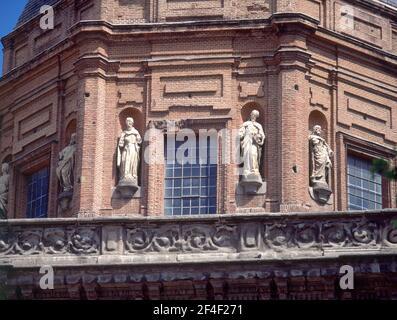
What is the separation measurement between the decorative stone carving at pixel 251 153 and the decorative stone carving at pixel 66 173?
430 cm

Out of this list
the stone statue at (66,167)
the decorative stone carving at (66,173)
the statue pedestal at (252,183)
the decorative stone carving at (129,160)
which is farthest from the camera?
the stone statue at (66,167)

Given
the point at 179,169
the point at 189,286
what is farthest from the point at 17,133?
the point at 189,286

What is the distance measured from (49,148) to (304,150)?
6795mm

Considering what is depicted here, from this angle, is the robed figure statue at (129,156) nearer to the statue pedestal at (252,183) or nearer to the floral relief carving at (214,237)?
the statue pedestal at (252,183)

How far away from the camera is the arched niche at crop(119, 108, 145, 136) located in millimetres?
46312

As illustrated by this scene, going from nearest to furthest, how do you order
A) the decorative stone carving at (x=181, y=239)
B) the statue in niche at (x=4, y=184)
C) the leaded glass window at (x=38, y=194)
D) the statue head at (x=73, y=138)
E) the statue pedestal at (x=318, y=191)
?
1. the decorative stone carving at (x=181, y=239)
2. the statue pedestal at (x=318, y=191)
3. the statue head at (x=73, y=138)
4. the leaded glass window at (x=38, y=194)
5. the statue in niche at (x=4, y=184)

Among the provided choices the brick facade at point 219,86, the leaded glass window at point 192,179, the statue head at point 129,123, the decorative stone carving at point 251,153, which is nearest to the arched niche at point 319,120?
the brick facade at point 219,86

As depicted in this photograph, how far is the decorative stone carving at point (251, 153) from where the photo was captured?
4488cm

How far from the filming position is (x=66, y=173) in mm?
46219

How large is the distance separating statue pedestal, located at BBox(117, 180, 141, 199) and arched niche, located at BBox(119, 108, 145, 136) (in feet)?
5.29

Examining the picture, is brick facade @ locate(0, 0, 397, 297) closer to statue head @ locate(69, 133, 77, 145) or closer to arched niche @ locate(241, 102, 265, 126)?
arched niche @ locate(241, 102, 265, 126)

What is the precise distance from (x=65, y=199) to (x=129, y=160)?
187cm

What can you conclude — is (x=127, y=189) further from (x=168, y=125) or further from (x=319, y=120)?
(x=319, y=120)

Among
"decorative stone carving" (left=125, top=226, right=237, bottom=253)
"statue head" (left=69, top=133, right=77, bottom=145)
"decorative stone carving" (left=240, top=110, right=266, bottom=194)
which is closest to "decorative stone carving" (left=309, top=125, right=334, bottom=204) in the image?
"decorative stone carving" (left=240, top=110, right=266, bottom=194)
